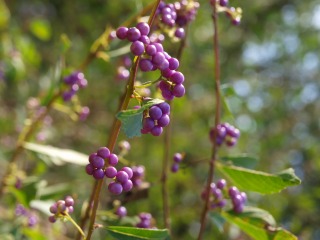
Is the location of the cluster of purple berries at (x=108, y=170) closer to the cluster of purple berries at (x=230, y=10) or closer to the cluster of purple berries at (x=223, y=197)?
the cluster of purple berries at (x=223, y=197)

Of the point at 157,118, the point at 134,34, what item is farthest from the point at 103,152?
the point at 134,34

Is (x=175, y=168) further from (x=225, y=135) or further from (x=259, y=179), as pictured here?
(x=259, y=179)

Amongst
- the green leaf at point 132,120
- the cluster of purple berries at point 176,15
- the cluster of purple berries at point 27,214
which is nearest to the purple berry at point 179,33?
the cluster of purple berries at point 176,15

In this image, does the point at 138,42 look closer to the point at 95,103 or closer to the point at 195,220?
the point at 195,220

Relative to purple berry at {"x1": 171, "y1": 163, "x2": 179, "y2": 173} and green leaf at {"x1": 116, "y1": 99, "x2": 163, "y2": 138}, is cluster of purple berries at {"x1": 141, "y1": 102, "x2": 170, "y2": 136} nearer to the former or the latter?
green leaf at {"x1": 116, "y1": 99, "x2": 163, "y2": 138}

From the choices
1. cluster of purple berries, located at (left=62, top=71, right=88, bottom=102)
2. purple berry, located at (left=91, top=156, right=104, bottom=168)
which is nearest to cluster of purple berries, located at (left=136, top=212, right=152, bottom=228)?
purple berry, located at (left=91, top=156, right=104, bottom=168)
